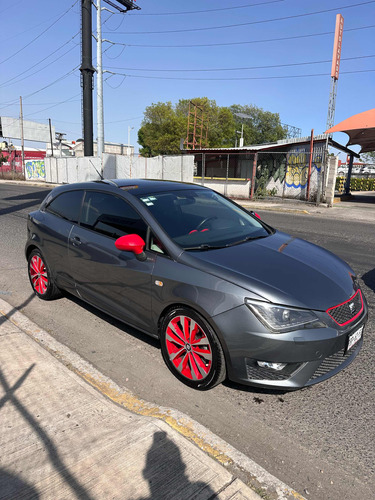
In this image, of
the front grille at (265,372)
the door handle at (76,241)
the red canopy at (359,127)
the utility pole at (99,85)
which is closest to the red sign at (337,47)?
the red canopy at (359,127)

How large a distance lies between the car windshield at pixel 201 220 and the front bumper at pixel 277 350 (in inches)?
32.2

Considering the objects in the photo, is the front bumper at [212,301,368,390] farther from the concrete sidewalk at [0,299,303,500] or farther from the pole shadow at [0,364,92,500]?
the pole shadow at [0,364,92,500]

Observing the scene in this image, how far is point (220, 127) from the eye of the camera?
50.2m

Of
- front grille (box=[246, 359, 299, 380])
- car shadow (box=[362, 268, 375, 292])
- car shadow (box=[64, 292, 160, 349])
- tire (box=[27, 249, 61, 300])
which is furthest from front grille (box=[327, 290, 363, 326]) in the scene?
tire (box=[27, 249, 61, 300])

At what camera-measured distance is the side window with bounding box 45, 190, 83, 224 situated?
4.02 m

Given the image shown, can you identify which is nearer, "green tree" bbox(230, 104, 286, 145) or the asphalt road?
the asphalt road

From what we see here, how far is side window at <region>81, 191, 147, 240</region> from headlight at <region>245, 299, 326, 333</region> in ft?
4.06

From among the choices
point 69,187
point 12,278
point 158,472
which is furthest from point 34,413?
point 12,278

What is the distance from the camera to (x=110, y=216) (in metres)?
3.57

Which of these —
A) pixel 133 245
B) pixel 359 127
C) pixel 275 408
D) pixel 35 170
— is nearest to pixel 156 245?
pixel 133 245

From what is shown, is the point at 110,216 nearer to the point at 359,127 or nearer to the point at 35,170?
the point at 359,127

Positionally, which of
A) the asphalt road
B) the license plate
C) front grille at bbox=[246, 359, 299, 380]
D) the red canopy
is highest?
the red canopy

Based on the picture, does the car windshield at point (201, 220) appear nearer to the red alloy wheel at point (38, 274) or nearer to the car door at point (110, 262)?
the car door at point (110, 262)

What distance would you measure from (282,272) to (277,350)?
2.06 ft
